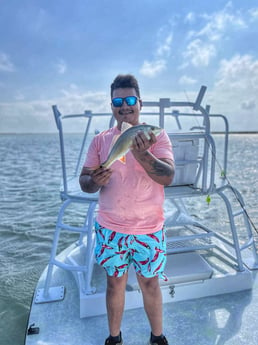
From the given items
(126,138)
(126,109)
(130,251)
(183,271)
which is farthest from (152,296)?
(126,109)

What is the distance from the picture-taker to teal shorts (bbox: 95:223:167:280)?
1.93 meters

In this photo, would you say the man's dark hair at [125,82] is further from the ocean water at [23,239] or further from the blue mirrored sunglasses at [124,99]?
the ocean water at [23,239]

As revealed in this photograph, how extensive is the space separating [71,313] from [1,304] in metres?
1.43

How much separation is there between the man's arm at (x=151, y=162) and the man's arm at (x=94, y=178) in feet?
0.73

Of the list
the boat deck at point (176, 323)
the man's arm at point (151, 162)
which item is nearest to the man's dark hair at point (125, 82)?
the man's arm at point (151, 162)

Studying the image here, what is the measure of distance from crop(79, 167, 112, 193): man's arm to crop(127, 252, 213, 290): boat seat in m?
1.24

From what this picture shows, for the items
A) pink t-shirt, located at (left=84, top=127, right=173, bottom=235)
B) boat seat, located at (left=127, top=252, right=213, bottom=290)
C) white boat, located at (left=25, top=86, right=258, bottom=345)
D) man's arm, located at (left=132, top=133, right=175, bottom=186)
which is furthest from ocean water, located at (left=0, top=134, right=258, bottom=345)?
man's arm, located at (left=132, top=133, right=175, bottom=186)

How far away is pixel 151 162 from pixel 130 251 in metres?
0.70

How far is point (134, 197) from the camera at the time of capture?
6.15 ft

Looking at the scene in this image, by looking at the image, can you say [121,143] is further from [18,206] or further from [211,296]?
[18,206]

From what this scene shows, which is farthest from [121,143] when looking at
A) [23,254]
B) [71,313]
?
[23,254]

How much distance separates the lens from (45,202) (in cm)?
905

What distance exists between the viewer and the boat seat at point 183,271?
2.76 meters

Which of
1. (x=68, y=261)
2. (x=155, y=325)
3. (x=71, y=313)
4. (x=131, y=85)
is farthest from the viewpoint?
(x=68, y=261)
